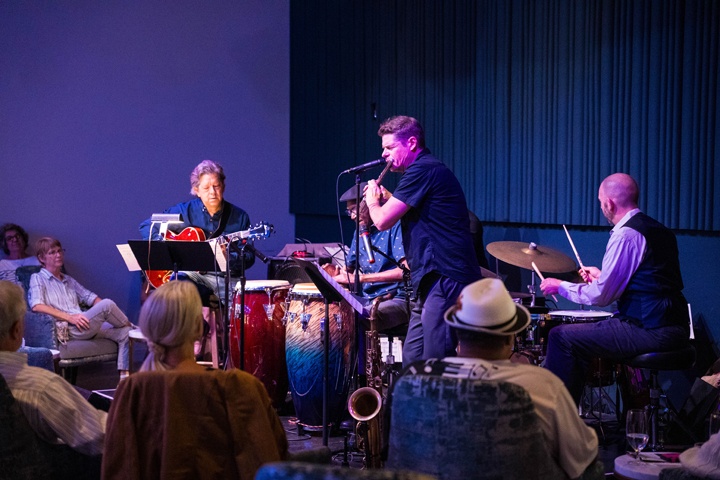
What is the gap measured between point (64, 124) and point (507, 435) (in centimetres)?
759

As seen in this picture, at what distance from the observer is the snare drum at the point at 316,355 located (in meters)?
5.59

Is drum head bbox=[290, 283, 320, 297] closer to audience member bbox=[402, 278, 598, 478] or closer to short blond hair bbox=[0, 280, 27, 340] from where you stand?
short blond hair bbox=[0, 280, 27, 340]

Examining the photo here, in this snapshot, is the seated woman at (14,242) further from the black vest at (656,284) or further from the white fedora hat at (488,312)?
the white fedora hat at (488,312)

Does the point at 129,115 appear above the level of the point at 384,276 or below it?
above

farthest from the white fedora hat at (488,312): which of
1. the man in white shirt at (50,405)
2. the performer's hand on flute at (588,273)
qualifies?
the performer's hand on flute at (588,273)

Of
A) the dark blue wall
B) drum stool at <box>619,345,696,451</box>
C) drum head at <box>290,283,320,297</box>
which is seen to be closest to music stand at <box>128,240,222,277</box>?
drum head at <box>290,283,320,297</box>

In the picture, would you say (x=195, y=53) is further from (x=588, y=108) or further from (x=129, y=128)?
(x=588, y=108)

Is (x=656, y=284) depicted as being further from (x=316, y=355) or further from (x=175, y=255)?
(x=175, y=255)

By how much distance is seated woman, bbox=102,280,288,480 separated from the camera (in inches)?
104

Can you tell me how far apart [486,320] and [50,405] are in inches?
58.3

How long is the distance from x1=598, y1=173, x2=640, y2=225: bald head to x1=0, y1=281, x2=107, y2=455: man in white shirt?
333cm

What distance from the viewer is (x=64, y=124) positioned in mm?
8930

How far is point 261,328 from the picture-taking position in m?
6.11

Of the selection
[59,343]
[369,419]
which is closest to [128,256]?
[59,343]
